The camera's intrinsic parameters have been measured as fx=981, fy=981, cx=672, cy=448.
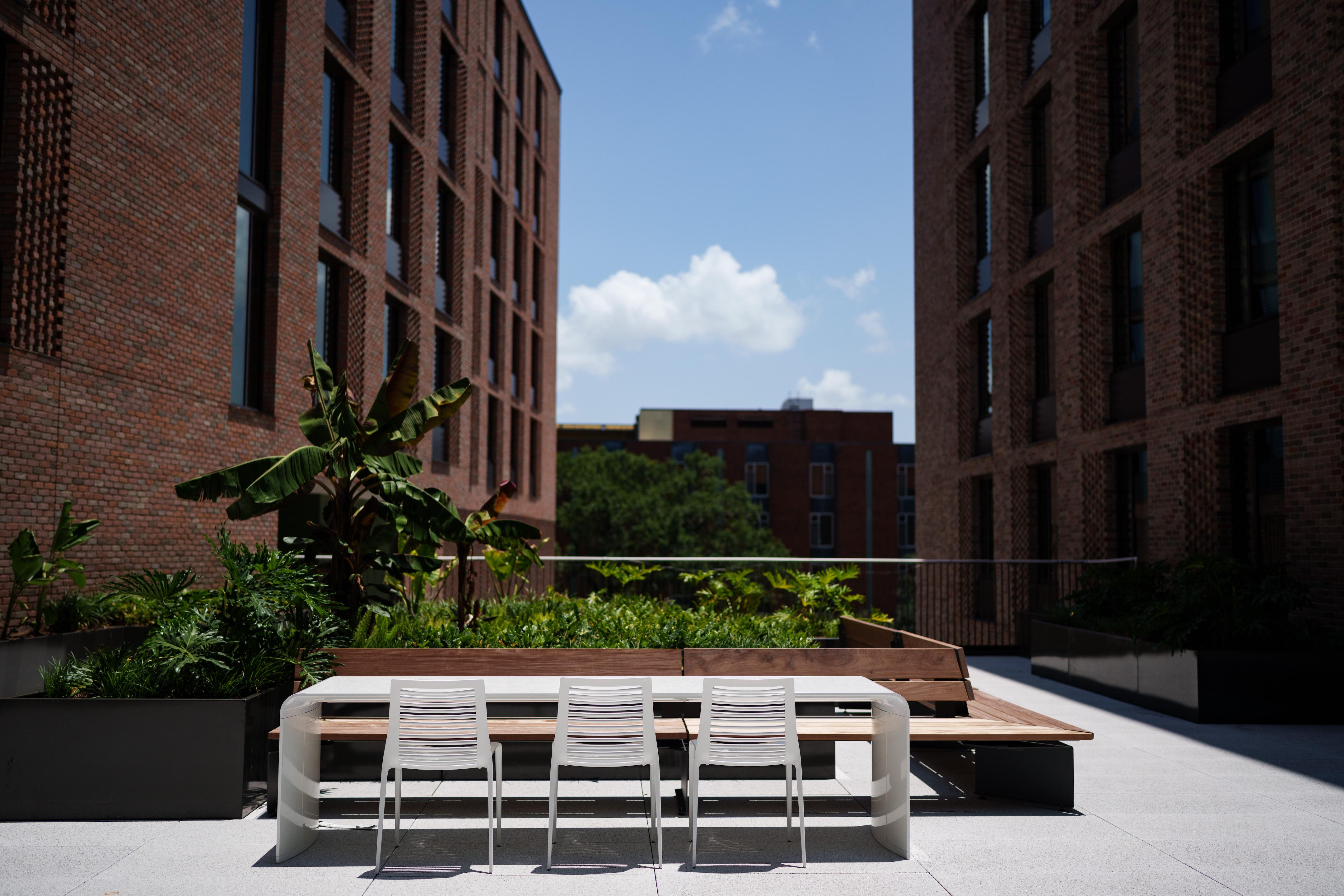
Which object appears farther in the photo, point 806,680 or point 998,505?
point 998,505

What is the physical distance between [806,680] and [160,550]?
31.7 feet

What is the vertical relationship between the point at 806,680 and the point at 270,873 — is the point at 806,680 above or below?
above

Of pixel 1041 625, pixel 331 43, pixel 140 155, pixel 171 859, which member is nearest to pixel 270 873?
pixel 171 859

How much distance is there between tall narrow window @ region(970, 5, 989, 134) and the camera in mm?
21906

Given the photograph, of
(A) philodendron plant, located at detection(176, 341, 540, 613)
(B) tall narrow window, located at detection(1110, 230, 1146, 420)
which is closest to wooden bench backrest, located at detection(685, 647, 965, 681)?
(A) philodendron plant, located at detection(176, 341, 540, 613)

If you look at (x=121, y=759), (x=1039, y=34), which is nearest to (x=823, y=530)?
(x=1039, y=34)

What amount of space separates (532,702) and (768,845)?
5.24 ft

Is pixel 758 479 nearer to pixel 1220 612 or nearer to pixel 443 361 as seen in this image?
pixel 443 361

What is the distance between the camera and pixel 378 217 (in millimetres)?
19719

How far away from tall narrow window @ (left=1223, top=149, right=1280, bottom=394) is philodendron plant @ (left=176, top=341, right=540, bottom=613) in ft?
32.5

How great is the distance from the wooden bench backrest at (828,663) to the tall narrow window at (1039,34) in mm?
15113

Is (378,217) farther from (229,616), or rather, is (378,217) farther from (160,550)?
(229,616)

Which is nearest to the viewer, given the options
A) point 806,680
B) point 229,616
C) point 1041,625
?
point 806,680

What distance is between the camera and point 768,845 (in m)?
5.68
